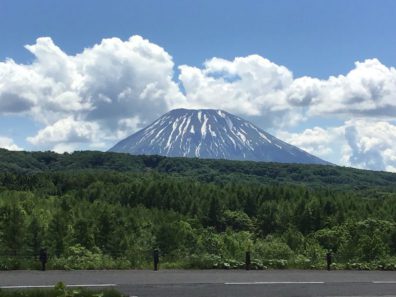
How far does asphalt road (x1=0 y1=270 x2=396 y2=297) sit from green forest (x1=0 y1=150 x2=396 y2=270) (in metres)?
1.98

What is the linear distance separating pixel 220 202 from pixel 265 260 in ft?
380

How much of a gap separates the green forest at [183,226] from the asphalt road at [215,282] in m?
1.98

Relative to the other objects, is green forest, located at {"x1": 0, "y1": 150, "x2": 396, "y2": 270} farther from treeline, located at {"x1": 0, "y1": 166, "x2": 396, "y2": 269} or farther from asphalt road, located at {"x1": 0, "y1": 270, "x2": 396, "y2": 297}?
asphalt road, located at {"x1": 0, "y1": 270, "x2": 396, "y2": 297}

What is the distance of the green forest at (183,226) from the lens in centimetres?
2784

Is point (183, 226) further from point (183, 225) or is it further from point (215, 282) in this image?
point (215, 282)

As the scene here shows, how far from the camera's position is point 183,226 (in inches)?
3912

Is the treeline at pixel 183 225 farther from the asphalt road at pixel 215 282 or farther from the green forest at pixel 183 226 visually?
the asphalt road at pixel 215 282

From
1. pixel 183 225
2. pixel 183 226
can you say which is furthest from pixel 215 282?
pixel 183 225

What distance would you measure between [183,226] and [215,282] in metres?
79.4

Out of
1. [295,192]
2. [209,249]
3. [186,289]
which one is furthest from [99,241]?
[295,192]

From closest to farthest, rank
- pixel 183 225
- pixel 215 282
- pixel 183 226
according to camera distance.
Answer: pixel 215 282 < pixel 183 226 < pixel 183 225

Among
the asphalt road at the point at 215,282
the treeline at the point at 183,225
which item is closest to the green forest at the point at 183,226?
the treeline at the point at 183,225

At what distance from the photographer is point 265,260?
26562mm

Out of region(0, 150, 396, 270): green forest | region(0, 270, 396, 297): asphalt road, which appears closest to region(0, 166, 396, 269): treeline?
region(0, 150, 396, 270): green forest
